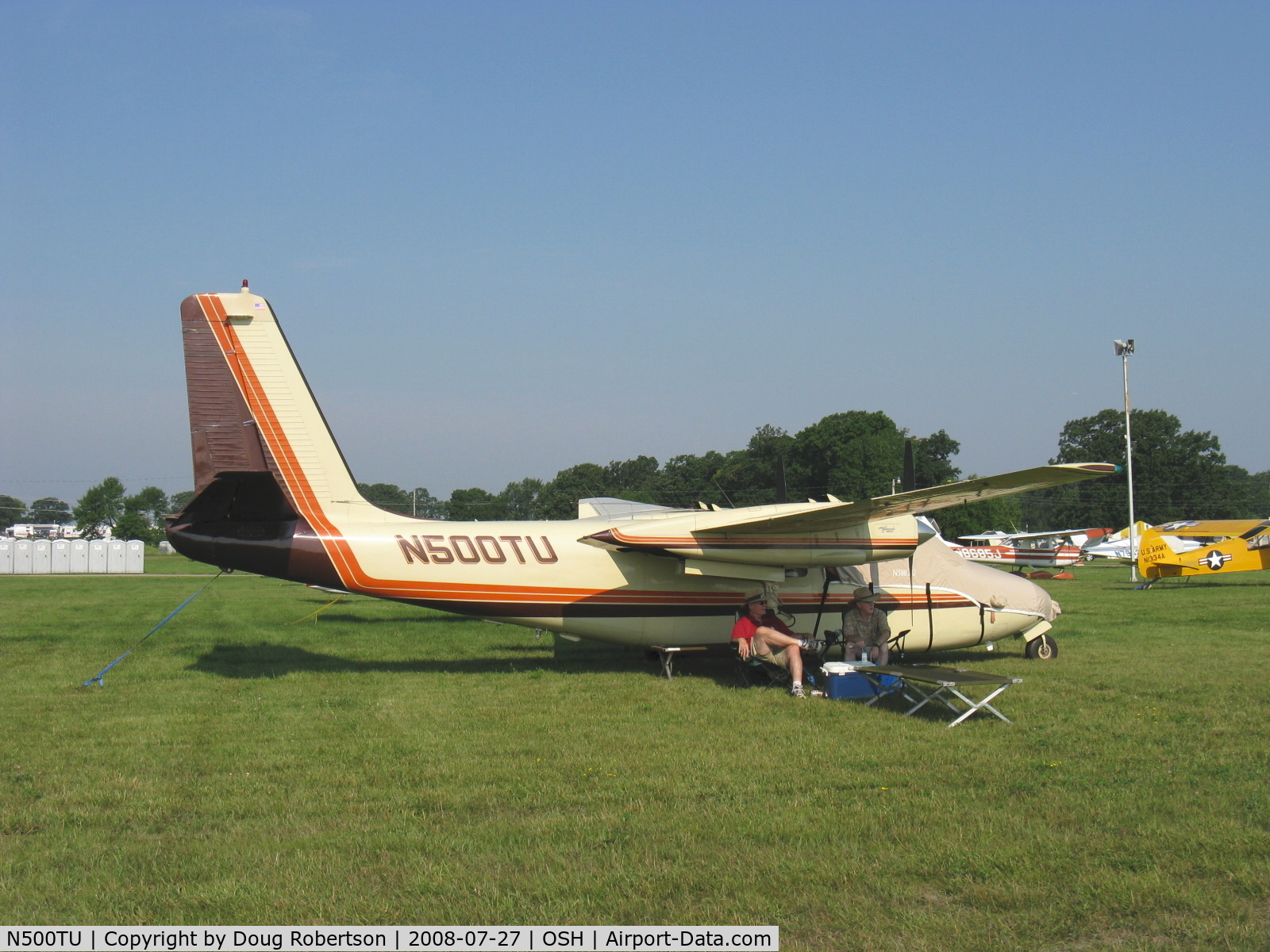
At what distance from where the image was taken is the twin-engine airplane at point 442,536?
1140 centimetres

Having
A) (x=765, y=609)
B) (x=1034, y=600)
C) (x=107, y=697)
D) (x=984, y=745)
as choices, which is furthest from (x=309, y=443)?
(x=1034, y=600)

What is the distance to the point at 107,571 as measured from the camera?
56500 millimetres

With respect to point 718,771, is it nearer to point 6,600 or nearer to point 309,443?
Answer: point 309,443

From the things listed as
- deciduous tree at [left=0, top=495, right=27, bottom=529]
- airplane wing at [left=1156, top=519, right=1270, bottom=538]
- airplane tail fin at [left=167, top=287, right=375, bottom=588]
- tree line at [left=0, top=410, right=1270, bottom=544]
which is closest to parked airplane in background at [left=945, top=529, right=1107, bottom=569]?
airplane wing at [left=1156, top=519, right=1270, bottom=538]

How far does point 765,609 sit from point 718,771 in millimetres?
4691

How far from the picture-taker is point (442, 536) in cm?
1205

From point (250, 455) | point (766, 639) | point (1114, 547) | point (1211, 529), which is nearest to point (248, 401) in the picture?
point (250, 455)

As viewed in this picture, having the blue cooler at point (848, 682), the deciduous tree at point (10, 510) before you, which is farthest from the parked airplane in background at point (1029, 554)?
the deciduous tree at point (10, 510)

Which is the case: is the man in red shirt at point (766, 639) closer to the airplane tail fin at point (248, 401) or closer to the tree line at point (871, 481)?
the airplane tail fin at point (248, 401)

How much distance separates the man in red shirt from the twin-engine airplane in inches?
29.0

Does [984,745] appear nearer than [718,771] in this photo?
No

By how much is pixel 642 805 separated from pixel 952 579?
27.8ft

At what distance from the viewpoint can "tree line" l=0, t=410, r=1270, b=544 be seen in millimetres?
70688

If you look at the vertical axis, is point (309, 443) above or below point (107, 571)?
above
